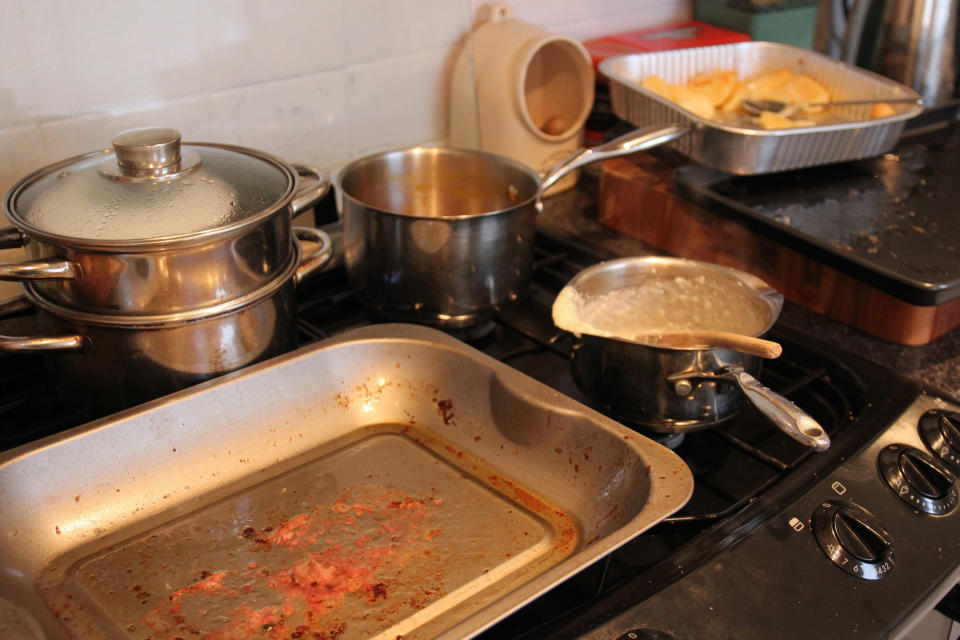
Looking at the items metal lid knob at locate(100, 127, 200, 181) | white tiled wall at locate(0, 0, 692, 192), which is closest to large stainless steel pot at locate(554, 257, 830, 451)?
metal lid knob at locate(100, 127, 200, 181)

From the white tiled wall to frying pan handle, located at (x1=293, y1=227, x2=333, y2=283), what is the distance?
0.64 feet

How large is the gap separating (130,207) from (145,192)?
24 mm

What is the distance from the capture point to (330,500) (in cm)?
71

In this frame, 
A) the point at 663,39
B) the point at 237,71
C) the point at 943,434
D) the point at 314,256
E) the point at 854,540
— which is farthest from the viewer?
the point at 663,39

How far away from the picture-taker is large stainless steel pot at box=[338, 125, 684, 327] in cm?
84

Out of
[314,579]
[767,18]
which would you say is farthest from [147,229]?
[767,18]

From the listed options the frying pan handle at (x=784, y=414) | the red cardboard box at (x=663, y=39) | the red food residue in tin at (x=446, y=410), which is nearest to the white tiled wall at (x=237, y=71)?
the red cardboard box at (x=663, y=39)

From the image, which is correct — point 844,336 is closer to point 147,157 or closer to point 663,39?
point 663,39

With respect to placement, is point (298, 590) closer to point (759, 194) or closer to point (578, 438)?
point (578, 438)

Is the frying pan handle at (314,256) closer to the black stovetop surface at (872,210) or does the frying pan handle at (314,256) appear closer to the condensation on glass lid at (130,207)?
the condensation on glass lid at (130,207)

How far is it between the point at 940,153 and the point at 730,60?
318 mm

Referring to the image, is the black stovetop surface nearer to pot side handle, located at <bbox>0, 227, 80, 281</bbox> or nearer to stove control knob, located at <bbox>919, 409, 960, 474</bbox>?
stove control knob, located at <bbox>919, 409, 960, 474</bbox>

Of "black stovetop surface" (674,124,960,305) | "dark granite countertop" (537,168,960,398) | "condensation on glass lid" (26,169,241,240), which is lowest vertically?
"dark granite countertop" (537,168,960,398)

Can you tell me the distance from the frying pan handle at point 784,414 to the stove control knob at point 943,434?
14 centimetres
